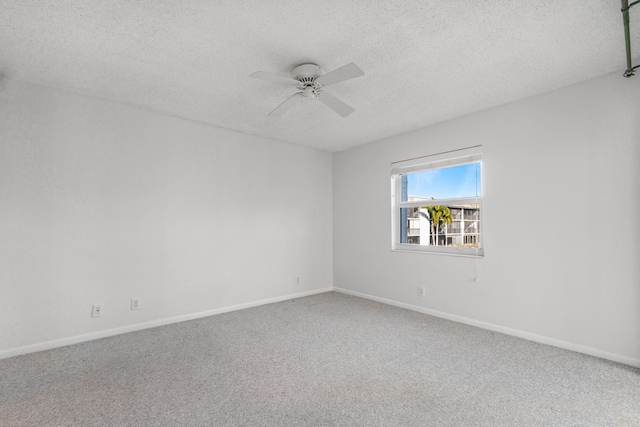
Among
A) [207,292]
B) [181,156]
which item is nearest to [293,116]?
[181,156]

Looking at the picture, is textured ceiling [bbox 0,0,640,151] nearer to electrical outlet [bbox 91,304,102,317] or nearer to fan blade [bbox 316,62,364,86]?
fan blade [bbox 316,62,364,86]

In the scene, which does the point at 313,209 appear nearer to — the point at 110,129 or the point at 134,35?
the point at 110,129

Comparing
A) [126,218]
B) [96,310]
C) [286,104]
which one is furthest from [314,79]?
[96,310]

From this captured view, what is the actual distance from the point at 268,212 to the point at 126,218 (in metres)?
1.78

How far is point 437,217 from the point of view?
3.99 m

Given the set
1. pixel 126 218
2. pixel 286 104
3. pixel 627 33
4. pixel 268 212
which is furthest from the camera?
pixel 268 212

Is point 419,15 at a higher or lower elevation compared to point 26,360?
higher

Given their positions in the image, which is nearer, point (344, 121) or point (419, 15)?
point (419, 15)

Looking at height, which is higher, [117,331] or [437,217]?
[437,217]

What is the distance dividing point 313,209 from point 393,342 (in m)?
2.60

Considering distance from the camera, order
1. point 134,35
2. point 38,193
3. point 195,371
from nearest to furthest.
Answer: point 134,35 < point 195,371 < point 38,193

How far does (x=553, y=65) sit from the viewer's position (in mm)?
2471

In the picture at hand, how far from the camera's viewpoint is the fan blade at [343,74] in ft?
6.77

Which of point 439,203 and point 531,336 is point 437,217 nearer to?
point 439,203
